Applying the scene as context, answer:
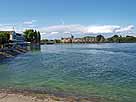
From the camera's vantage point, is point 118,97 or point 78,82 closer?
point 118,97

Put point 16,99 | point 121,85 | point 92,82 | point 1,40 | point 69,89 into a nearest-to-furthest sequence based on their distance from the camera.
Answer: point 16,99 → point 69,89 → point 121,85 → point 92,82 → point 1,40

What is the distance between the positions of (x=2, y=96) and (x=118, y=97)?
11.2 meters

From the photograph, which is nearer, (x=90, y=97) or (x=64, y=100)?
(x=64, y=100)

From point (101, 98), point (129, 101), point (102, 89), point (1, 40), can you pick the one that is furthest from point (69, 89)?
Result: point (1, 40)

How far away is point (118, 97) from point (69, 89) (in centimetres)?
646

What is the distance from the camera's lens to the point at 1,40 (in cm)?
12581

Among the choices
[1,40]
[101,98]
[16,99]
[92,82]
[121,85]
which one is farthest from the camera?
[1,40]

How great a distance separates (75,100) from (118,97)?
4681 millimetres

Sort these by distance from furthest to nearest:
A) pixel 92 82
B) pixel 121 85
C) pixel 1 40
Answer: pixel 1 40 → pixel 92 82 → pixel 121 85

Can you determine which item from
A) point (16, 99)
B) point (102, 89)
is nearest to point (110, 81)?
point (102, 89)

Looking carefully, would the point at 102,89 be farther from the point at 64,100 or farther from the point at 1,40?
the point at 1,40

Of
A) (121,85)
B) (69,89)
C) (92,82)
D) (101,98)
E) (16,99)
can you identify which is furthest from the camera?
(92,82)

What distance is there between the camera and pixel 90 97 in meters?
24.5

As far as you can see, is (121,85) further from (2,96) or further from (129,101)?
(2,96)
